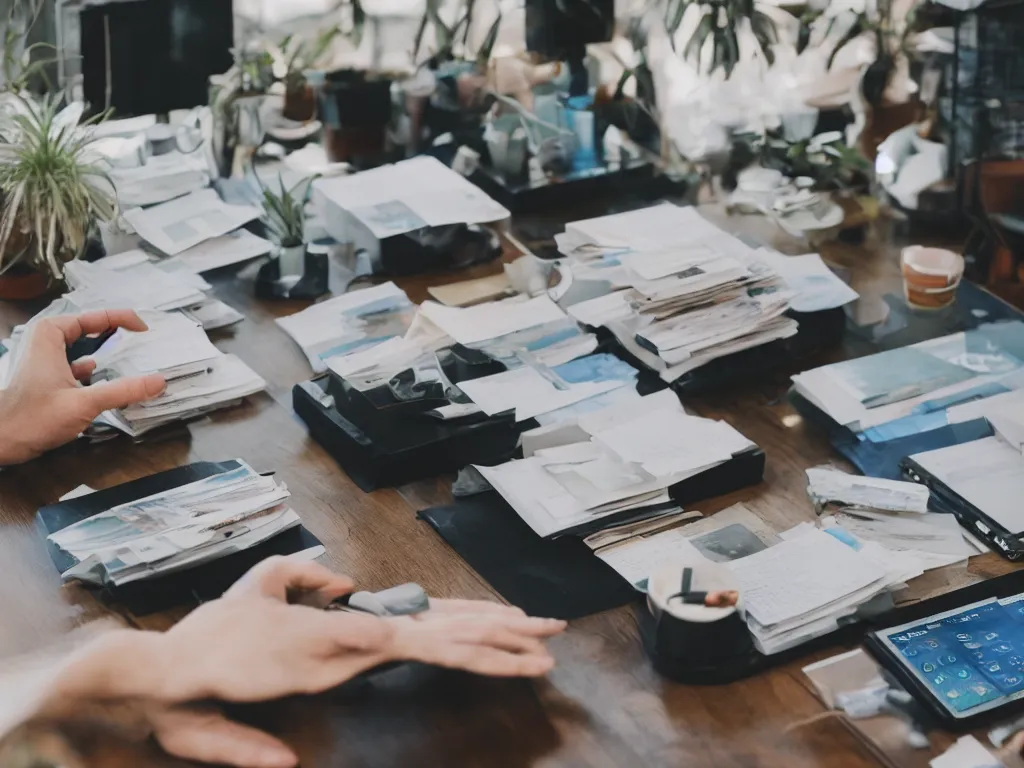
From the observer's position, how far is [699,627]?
157 cm

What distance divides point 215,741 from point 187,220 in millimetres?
1534

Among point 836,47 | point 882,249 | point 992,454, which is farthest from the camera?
point 836,47

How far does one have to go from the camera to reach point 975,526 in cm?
188

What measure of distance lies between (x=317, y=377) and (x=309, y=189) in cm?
71

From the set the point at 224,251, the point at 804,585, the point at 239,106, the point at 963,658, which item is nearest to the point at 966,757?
the point at 963,658

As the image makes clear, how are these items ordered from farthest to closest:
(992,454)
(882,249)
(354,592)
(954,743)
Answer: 1. (882,249)
2. (992,454)
3. (354,592)
4. (954,743)

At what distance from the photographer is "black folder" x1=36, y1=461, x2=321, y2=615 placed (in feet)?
5.67

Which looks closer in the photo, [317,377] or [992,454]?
[992,454]

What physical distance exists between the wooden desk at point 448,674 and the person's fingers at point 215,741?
0.13 ft

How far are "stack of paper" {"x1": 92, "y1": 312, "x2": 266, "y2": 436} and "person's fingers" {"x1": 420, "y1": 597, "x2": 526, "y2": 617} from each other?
70 centimetres

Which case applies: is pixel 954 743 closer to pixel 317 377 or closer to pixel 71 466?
pixel 317 377

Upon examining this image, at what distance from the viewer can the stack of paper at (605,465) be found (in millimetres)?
1842

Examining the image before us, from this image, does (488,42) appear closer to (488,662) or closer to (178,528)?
(178,528)

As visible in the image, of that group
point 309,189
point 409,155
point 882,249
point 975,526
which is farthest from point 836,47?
point 975,526
